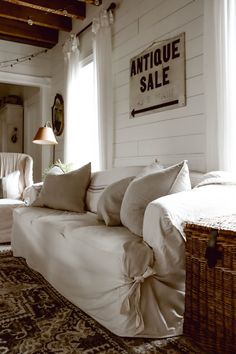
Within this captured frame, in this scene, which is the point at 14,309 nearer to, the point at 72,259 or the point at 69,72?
the point at 72,259

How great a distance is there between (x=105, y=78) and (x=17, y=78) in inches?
79.5

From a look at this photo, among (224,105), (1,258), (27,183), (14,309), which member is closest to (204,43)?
(224,105)

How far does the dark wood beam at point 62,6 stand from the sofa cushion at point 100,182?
2341 mm

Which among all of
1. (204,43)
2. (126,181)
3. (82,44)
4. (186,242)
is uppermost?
(82,44)

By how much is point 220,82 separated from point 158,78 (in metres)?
0.82

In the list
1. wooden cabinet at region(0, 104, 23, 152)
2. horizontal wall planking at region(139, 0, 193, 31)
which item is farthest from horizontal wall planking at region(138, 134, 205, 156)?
wooden cabinet at region(0, 104, 23, 152)

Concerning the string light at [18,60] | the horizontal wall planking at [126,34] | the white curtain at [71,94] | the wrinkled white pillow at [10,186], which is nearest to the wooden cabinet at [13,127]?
the string light at [18,60]


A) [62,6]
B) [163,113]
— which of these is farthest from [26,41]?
[163,113]

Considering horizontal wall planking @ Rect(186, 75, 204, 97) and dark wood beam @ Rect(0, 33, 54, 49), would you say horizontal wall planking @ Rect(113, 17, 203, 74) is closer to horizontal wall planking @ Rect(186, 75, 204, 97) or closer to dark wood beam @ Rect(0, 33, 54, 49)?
horizontal wall planking @ Rect(186, 75, 204, 97)

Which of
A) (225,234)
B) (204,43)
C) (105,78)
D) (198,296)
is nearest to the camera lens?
(225,234)

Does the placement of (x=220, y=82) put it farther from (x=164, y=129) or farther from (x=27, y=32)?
(x=27, y=32)

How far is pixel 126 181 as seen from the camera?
2.23 metres

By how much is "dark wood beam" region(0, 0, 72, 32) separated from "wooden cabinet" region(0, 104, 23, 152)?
8.53 ft

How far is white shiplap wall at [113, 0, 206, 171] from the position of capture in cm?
265
